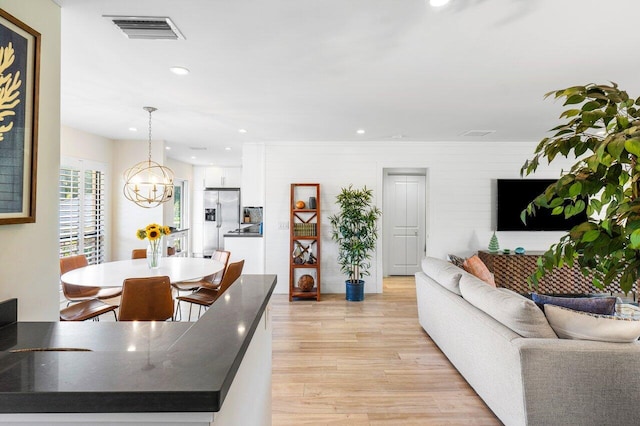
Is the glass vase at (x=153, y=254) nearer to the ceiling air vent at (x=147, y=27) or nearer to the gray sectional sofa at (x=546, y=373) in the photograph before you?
the ceiling air vent at (x=147, y=27)

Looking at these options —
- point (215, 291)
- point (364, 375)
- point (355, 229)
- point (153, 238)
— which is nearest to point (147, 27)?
point (153, 238)

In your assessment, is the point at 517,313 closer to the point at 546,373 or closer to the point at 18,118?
the point at 546,373

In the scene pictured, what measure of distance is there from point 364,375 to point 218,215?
7.05 metres

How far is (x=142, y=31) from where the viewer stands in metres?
2.22

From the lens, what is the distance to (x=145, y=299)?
288 cm

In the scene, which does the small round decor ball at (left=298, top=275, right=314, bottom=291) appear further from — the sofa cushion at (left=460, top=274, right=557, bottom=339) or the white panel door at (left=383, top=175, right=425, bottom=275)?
the sofa cushion at (left=460, top=274, right=557, bottom=339)

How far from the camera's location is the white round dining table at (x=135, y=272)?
10.6 ft

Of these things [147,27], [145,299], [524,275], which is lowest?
[524,275]

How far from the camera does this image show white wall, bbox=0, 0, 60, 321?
1537 mm

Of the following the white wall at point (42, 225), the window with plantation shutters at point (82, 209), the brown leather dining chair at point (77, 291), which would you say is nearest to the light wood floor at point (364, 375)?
the white wall at point (42, 225)

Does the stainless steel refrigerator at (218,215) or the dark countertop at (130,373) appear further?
the stainless steel refrigerator at (218,215)

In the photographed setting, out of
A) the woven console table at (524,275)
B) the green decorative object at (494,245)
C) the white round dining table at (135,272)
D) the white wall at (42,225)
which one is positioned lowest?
the woven console table at (524,275)

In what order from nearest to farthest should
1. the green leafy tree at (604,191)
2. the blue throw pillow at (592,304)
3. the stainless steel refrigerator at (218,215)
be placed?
1. the green leafy tree at (604,191)
2. the blue throw pillow at (592,304)
3. the stainless steel refrigerator at (218,215)

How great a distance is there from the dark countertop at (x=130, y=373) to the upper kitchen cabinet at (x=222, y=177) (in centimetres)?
856
